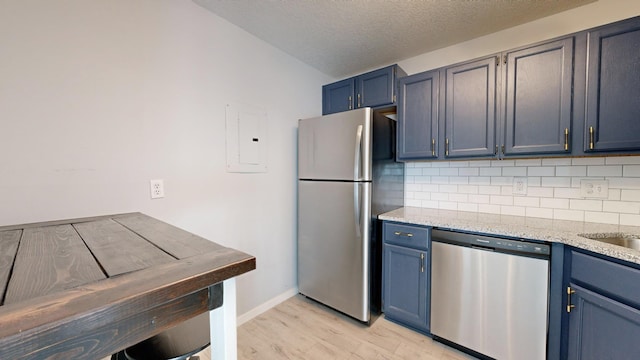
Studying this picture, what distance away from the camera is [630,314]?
3.57ft

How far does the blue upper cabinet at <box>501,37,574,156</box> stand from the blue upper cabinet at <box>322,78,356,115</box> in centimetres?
130

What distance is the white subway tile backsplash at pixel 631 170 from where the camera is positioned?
159 cm

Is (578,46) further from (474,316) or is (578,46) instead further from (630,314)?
(474,316)

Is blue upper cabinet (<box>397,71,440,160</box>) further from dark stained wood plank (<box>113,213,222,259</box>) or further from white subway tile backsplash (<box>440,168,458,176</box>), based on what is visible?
dark stained wood plank (<box>113,213,222,259</box>)

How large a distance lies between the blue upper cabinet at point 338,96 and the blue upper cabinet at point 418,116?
0.55 meters

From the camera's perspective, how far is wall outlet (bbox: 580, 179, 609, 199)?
1.68 meters

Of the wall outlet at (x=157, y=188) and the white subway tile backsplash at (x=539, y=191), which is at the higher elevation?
the wall outlet at (x=157, y=188)

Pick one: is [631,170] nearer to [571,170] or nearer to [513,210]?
[571,170]

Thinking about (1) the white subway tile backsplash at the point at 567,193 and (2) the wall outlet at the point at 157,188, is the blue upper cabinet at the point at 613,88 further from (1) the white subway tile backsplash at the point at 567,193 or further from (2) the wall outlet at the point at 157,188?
(2) the wall outlet at the point at 157,188

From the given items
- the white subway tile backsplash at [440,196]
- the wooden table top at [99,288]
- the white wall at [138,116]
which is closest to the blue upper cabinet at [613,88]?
the white subway tile backsplash at [440,196]

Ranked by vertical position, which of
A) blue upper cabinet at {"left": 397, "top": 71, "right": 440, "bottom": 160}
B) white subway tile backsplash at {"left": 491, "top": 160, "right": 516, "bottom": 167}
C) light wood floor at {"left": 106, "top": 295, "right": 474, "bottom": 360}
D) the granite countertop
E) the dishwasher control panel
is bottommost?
light wood floor at {"left": 106, "top": 295, "right": 474, "bottom": 360}

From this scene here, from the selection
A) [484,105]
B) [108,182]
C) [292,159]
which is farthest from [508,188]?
[108,182]

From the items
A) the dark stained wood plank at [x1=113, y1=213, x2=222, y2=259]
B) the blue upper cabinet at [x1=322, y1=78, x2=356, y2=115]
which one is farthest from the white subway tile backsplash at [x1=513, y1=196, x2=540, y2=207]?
the dark stained wood plank at [x1=113, y1=213, x2=222, y2=259]

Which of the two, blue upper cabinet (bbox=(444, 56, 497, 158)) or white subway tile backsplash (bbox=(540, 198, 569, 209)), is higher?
blue upper cabinet (bbox=(444, 56, 497, 158))
